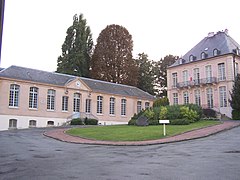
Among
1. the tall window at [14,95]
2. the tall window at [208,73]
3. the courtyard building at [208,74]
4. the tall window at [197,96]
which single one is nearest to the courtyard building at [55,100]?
the tall window at [14,95]

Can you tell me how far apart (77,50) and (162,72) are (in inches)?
650

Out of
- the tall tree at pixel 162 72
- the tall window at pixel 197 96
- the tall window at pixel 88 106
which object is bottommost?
the tall window at pixel 88 106

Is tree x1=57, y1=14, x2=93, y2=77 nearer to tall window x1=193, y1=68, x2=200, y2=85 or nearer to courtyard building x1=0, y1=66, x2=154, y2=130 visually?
courtyard building x1=0, y1=66, x2=154, y2=130

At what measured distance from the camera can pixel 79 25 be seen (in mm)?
55781

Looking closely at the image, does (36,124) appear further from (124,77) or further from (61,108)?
(124,77)

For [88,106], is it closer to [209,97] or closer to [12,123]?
[12,123]

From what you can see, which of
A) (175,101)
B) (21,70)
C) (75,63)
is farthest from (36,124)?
(175,101)

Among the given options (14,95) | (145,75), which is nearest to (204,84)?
(145,75)

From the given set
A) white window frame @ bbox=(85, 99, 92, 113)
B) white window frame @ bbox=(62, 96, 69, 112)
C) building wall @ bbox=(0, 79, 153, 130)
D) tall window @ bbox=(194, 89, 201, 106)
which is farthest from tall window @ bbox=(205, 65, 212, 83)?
white window frame @ bbox=(62, 96, 69, 112)

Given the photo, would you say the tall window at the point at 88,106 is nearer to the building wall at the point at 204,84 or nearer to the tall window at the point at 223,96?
the building wall at the point at 204,84

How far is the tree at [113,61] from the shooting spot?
5181 centimetres

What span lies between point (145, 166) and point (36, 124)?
29.3 meters

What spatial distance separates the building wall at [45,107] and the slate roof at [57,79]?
62 centimetres

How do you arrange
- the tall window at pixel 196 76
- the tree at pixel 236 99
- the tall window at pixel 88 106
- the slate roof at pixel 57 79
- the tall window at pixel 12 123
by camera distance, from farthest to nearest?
the tall window at pixel 196 76, the tall window at pixel 88 106, the slate roof at pixel 57 79, the tall window at pixel 12 123, the tree at pixel 236 99
